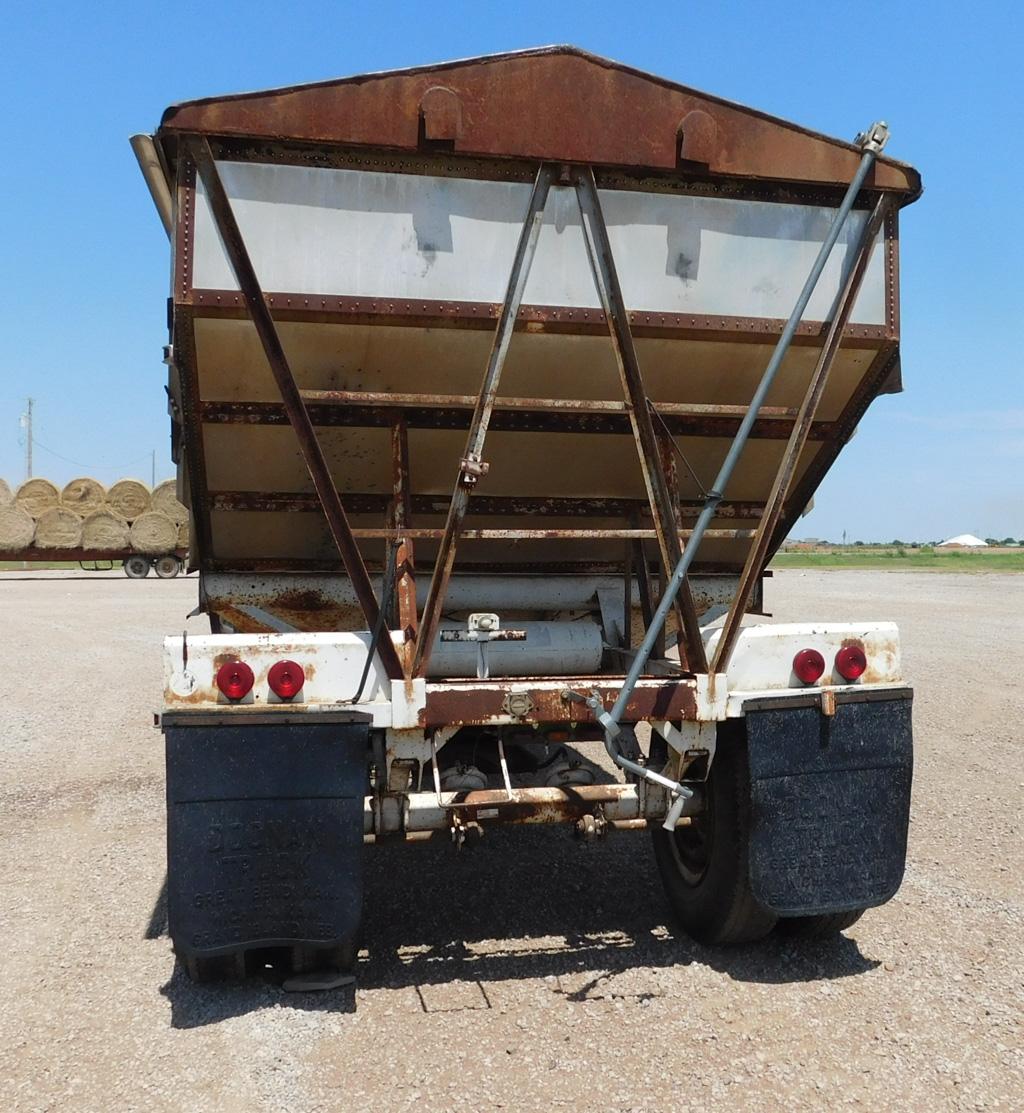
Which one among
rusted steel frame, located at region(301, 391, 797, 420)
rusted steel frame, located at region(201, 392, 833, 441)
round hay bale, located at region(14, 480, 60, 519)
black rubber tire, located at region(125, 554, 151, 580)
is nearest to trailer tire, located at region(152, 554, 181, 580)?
black rubber tire, located at region(125, 554, 151, 580)

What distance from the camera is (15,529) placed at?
26688 mm

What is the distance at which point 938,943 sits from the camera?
404cm

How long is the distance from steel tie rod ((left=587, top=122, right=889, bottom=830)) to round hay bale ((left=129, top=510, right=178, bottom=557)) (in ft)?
87.2

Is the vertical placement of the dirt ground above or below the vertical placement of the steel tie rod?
below

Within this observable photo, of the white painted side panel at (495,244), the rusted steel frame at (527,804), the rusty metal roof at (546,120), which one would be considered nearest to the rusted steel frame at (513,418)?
the white painted side panel at (495,244)

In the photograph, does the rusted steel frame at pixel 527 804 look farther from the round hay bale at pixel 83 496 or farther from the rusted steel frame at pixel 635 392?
the round hay bale at pixel 83 496

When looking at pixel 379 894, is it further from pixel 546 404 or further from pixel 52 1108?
pixel 546 404

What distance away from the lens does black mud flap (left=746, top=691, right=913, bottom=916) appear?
3656mm

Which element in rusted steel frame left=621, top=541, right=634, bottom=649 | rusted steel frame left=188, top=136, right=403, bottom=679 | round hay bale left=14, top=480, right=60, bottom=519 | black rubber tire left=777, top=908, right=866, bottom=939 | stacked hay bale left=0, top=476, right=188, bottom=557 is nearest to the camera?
rusted steel frame left=188, top=136, right=403, bottom=679

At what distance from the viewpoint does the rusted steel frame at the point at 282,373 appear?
334cm

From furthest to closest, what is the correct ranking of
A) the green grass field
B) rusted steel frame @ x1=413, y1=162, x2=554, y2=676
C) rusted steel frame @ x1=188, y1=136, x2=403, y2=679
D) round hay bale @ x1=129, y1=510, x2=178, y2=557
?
the green grass field
round hay bale @ x1=129, y1=510, x2=178, y2=557
rusted steel frame @ x1=413, y1=162, x2=554, y2=676
rusted steel frame @ x1=188, y1=136, x2=403, y2=679

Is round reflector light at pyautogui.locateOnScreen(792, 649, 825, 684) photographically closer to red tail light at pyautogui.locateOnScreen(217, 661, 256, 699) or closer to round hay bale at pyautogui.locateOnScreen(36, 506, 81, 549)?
red tail light at pyautogui.locateOnScreen(217, 661, 256, 699)

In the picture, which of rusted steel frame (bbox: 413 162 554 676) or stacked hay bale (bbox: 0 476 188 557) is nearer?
rusted steel frame (bbox: 413 162 554 676)

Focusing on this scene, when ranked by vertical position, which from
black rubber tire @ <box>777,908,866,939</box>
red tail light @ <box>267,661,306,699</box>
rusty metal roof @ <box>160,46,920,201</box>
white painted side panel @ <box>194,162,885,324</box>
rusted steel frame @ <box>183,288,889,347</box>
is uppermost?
rusty metal roof @ <box>160,46,920,201</box>
